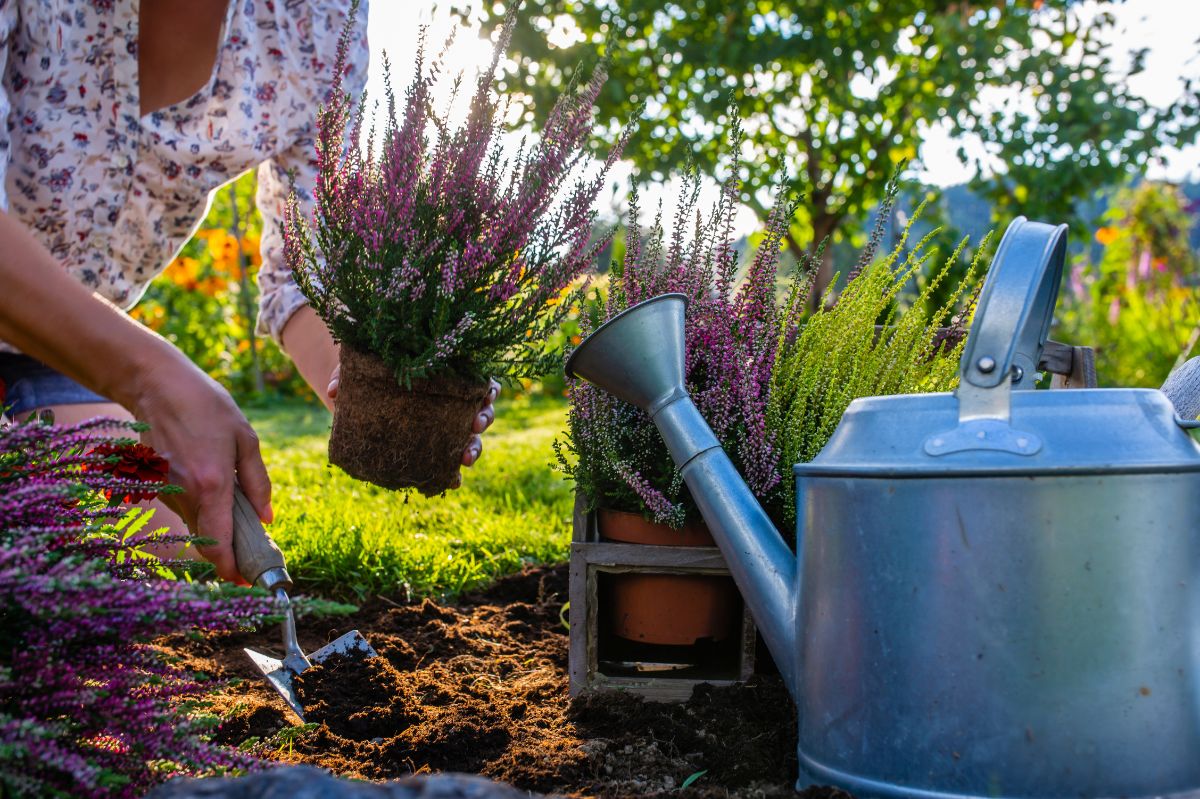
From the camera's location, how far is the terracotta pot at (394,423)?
5.91 ft

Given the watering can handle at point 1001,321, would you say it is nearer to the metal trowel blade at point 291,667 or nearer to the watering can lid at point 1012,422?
the watering can lid at point 1012,422

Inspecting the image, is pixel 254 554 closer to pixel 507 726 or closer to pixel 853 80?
pixel 507 726

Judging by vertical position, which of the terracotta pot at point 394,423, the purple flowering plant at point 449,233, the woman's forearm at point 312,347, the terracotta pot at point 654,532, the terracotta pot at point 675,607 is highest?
the purple flowering plant at point 449,233

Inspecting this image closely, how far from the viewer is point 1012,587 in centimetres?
Result: 105

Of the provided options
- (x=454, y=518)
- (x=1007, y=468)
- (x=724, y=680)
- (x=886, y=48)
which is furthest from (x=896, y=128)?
(x=1007, y=468)

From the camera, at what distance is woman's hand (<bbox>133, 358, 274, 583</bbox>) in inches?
55.9

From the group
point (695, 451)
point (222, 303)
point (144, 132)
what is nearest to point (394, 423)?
point (695, 451)

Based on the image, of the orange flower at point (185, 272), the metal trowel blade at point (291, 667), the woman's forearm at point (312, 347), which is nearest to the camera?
the metal trowel blade at point (291, 667)

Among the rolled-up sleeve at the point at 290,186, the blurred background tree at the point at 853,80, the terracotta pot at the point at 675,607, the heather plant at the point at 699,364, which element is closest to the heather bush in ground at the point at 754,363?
the heather plant at the point at 699,364

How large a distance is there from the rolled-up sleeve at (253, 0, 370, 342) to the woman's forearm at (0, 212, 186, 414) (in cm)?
A: 90

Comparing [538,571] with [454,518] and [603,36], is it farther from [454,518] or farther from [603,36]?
[603,36]

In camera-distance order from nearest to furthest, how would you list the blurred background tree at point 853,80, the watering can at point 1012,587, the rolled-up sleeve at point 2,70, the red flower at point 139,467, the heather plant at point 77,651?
the heather plant at point 77,651 < the watering can at point 1012,587 < the red flower at point 139,467 < the rolled-up sleeve at point 2,70 < the blurred background tree at point 853,80

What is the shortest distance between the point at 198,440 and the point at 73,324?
289 mm

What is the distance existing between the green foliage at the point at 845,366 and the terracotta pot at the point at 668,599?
18 cm
